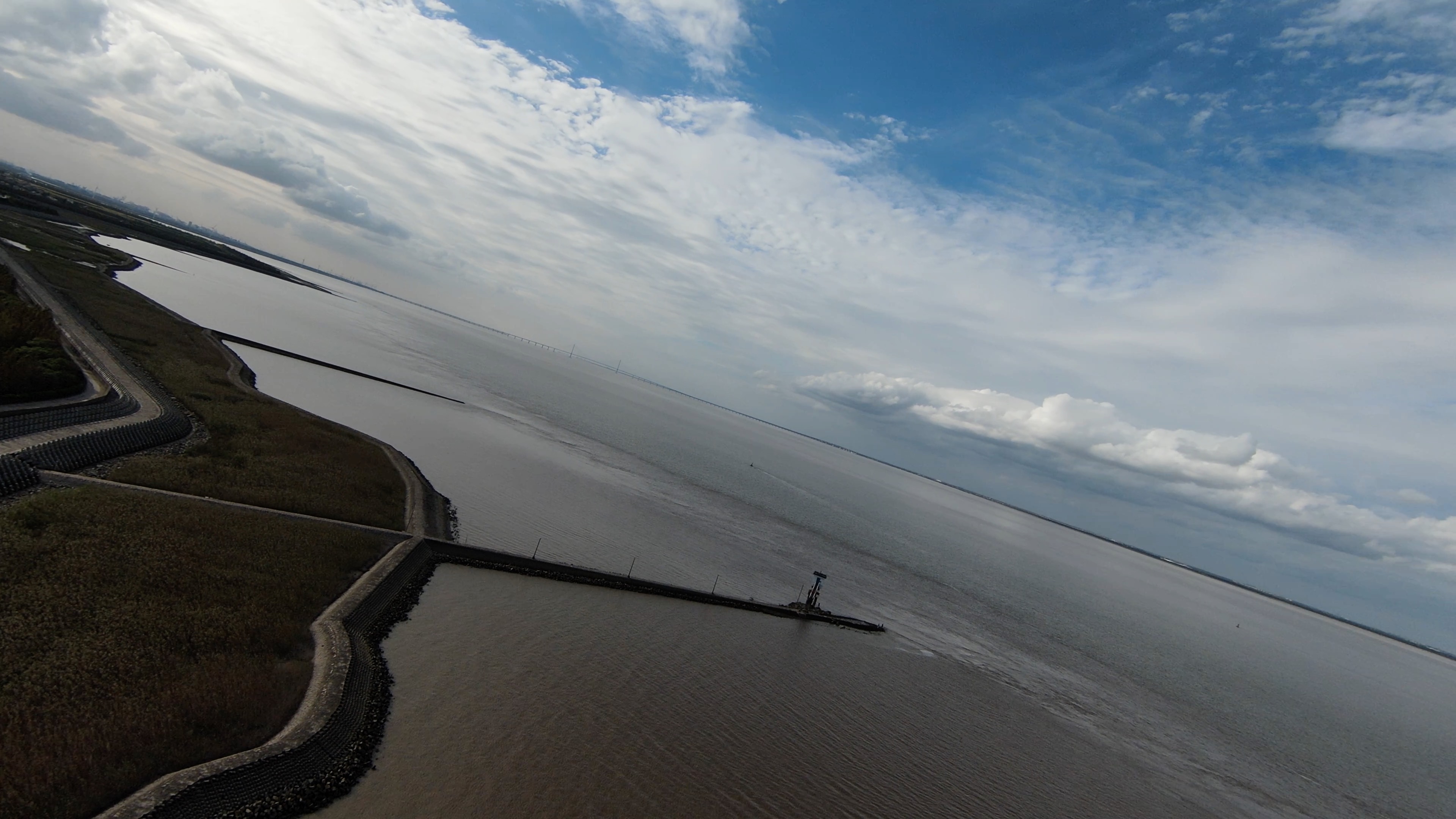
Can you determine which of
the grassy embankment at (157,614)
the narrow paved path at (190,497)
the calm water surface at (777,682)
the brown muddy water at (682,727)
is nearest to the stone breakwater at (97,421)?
the narrow paved path at (190,497)

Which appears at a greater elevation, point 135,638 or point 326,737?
point 135,638

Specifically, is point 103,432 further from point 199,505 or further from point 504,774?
point 504,774

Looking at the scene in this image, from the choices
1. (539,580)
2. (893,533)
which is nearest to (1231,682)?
(893,533)

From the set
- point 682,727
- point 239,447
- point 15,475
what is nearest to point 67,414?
point 239,447

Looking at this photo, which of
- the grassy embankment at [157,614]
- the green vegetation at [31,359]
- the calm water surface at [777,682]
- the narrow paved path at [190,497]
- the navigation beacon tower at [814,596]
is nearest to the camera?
the grassy embankment at [157,614]

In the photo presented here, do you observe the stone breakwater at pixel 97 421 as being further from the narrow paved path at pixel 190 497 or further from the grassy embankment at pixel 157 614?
the grassy embankment at pixel 157 614

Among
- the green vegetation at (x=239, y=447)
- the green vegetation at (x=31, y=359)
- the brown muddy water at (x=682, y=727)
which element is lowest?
the brown muddy water at (x=682, y=727)

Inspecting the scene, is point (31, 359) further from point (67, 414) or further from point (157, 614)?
point (157, 614)
